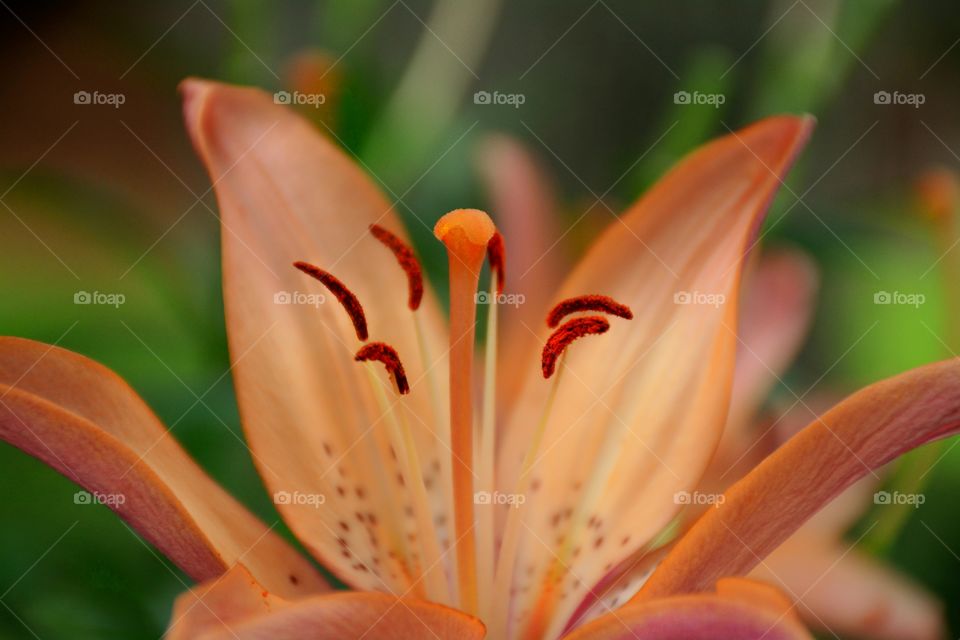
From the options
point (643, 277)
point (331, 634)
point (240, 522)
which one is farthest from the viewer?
point (643, 277)

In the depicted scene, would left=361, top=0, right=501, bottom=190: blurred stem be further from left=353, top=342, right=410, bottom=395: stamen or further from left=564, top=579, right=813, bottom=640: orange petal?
left=564, top=579, right=813, bottom=640: orange petal

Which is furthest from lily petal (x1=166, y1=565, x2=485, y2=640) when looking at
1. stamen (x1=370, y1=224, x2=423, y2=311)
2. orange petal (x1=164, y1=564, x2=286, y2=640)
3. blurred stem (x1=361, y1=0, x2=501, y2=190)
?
blurred stem (x1=361, y1=0, x2=501, y2=190)

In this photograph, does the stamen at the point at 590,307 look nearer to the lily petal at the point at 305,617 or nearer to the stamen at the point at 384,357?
the stamen at the point at 384,357

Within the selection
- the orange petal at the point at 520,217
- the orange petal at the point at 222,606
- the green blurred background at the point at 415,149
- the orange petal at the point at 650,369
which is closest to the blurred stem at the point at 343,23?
A: the green blurred background at the point at 415,149

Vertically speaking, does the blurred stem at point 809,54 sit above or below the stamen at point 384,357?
above

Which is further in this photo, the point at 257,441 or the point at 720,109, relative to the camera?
the point at 720,109

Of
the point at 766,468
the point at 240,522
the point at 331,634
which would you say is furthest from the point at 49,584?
the point at 766,468

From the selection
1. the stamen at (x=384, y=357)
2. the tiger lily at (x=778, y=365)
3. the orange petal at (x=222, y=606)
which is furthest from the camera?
the tiger lily at (x=778, y=365)

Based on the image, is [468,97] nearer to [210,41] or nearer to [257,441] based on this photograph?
[210,41]
